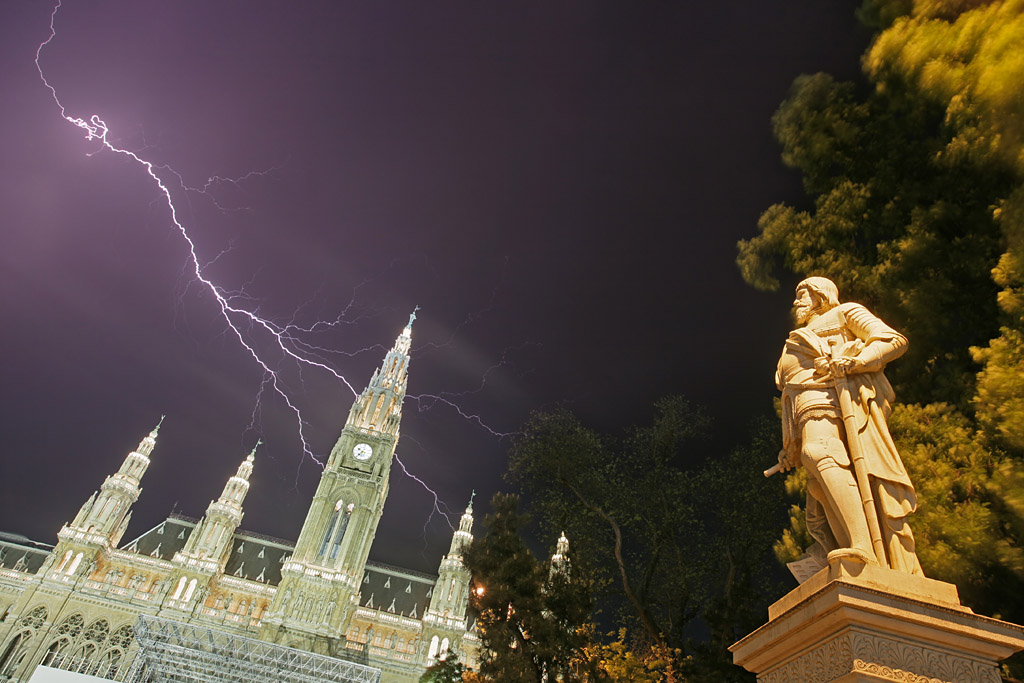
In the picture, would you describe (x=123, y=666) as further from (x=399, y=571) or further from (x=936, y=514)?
(x=936, y=514)

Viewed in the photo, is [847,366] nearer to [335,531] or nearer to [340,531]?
[335,531]

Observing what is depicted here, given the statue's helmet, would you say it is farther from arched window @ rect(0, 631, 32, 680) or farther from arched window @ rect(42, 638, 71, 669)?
arched window @ rect(0, 631, 32, 680)

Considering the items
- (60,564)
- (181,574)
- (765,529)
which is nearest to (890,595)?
(765,529)

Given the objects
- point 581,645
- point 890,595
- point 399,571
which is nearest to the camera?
point 890,595

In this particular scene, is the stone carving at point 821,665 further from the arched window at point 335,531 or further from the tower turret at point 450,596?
the arched window at point 335,531

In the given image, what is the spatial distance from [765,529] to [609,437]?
5.44 metres

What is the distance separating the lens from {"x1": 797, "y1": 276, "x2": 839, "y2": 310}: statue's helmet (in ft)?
17.7

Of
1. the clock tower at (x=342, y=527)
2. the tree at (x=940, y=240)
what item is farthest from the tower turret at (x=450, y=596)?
the tree at (x=940, y=240)

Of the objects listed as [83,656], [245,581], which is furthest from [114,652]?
[245,581]

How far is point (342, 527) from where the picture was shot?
58938mm

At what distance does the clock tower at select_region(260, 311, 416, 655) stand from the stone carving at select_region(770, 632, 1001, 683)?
2253 inches

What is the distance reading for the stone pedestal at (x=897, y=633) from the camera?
11.1ft

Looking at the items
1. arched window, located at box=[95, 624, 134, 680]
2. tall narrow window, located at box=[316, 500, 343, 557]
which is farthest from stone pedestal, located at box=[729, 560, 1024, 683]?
arched window, located at box=[95, 624, 134, 680]

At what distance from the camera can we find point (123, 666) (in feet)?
168
